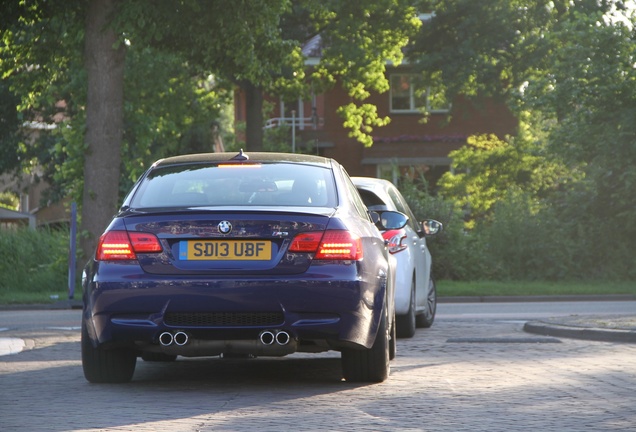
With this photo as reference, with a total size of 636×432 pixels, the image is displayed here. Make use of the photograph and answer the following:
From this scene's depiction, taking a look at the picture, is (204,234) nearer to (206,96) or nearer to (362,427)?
(362,427)

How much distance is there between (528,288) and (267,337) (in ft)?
60.6

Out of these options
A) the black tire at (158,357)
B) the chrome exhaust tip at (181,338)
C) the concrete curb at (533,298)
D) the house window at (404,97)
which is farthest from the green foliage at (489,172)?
the chrome exhaust tip at (181,338)

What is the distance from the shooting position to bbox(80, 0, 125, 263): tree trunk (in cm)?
2378

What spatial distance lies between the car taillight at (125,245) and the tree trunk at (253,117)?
28026mm

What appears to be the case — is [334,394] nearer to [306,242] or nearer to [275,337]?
[275,337]

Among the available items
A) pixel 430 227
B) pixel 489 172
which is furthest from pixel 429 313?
pixel 489 172

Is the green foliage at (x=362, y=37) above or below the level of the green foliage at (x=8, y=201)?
above

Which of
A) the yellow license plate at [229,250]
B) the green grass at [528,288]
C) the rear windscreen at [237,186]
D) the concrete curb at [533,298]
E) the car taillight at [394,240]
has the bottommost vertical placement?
the concrete curb at [533,298]

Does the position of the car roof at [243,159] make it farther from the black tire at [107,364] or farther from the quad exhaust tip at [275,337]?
the quad exhaust tip at [275,337]

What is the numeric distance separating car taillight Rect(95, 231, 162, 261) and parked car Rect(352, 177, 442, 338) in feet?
13.9

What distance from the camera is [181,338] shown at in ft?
29.3

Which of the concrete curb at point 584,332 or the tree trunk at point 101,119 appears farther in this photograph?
the tree trunk at point 101,119

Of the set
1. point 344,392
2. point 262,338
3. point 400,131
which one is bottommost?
point 344,392

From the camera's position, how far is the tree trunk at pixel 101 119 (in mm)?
23781
